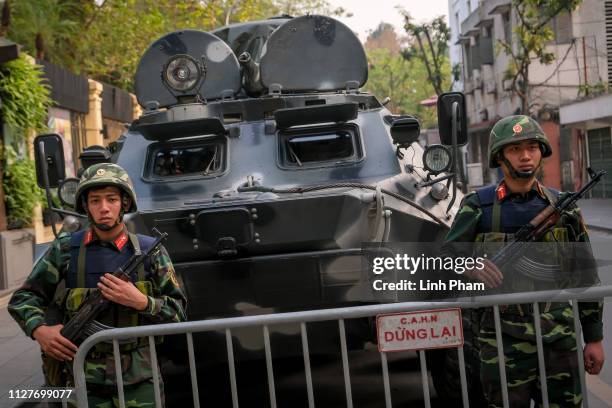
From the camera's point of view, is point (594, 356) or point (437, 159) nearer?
point (594, 356)

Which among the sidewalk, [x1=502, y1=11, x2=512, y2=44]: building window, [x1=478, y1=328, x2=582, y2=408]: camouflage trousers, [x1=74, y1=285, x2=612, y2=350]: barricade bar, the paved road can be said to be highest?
[x1=502, y1=11, x2=512, y2=44]: building window

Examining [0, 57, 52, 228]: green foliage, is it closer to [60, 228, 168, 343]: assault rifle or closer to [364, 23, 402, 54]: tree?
[60, 228, 168, 343]: assault rifle

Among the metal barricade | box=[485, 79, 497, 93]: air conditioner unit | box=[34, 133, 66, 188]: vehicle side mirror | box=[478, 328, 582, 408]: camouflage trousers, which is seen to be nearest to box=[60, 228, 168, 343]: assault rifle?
the metal barricade

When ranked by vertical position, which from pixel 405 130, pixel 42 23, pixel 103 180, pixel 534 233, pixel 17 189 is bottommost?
pixel 534 233

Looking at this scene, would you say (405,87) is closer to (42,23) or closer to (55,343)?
(42,23)

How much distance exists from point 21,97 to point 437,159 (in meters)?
9.70

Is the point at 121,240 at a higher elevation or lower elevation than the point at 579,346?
higher

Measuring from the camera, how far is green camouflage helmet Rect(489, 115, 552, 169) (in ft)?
13.1

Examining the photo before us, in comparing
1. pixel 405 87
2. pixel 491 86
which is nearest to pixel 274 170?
pixel 491 86

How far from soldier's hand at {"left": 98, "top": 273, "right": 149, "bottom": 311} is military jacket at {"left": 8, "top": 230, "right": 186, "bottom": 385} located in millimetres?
78

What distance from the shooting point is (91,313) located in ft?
12.5

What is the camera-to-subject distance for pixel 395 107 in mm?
66438

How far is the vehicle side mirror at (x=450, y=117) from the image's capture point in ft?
21.2

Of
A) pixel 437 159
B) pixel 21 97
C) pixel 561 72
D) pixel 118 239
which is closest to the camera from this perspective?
pixel 118 239
